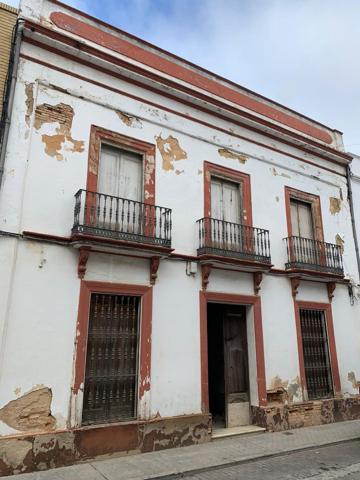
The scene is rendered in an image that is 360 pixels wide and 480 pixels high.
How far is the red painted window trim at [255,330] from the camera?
273 inches

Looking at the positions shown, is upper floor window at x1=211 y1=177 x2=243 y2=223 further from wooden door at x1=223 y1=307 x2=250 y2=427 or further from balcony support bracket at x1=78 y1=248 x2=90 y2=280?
balcony support bracket at x1=78 y1=248 x2=90 y2=280

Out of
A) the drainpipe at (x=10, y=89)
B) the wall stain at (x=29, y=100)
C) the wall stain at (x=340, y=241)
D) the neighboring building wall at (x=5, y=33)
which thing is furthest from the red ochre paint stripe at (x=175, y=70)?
the wall stain at (x=340, y=241)

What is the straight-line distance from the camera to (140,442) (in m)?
5.97

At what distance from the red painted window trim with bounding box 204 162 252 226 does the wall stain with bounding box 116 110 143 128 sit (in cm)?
171

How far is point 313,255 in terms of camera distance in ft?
30.6

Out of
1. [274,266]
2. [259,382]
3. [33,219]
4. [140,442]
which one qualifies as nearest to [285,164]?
[274,266]

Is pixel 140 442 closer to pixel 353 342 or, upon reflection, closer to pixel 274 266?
pixel 274 266

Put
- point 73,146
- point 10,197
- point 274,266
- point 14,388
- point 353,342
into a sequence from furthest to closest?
point 353,342 < point 274,266 < point 73,146 < point 10,197 < point 14,388

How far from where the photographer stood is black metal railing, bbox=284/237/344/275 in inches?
346

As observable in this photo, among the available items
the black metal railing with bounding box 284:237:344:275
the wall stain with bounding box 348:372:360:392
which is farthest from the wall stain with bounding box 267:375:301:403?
the black metal railing with bounding box 284:237:344:275

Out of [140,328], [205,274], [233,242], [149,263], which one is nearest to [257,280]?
[233,242]

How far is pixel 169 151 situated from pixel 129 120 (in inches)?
39.5

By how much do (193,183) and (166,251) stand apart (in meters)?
1.94

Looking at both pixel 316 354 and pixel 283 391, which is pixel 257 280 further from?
pixel 316 354
